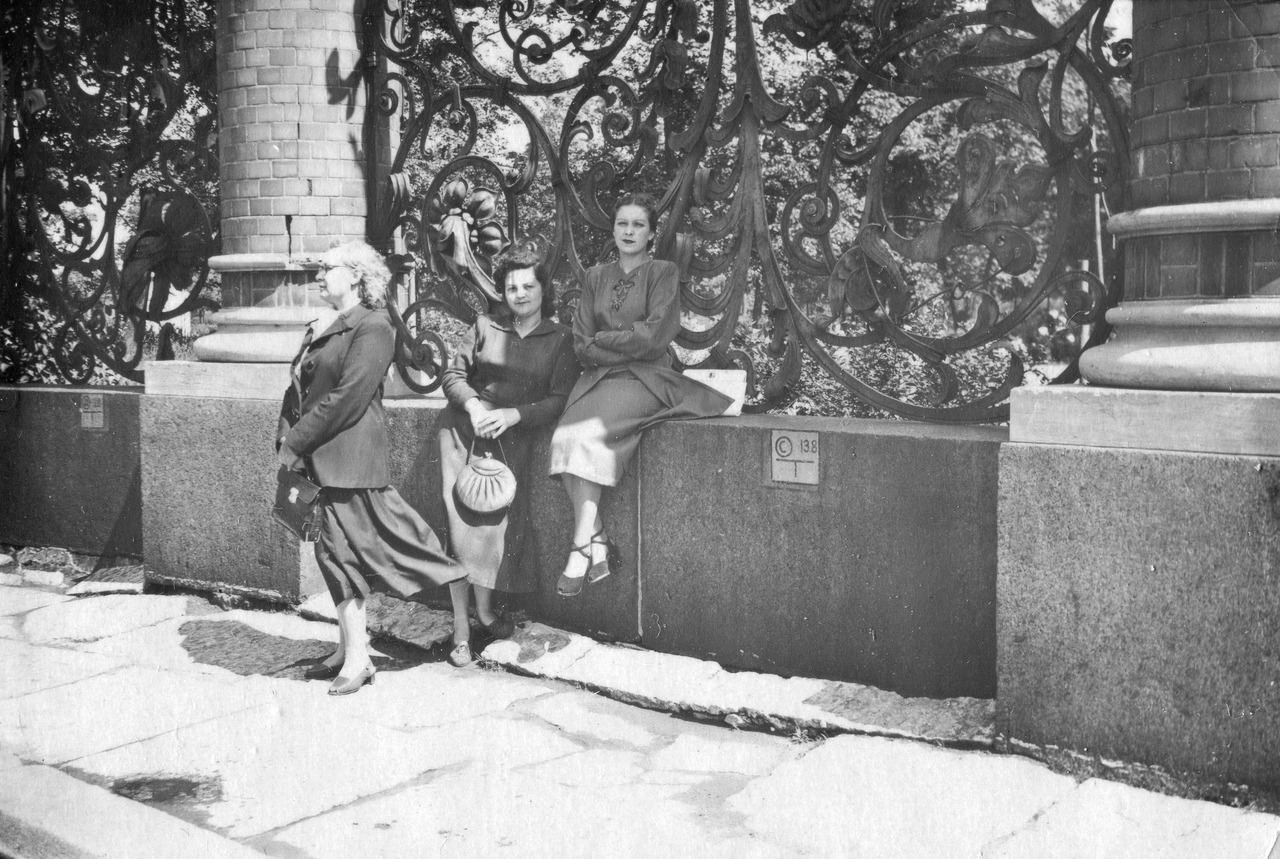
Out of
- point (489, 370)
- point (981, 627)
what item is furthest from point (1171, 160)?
point (489, 370)

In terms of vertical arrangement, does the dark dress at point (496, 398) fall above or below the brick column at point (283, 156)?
below

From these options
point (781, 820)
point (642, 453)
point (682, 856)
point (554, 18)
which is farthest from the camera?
point (554, 18)

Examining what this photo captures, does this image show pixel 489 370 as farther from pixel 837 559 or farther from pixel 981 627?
pixel 981 627

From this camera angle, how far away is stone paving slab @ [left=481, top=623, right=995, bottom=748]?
486 centimetres

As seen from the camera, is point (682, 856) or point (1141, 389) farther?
point (1141, 389)

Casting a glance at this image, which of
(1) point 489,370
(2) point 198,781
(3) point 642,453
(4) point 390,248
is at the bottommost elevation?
(2) point 198,781

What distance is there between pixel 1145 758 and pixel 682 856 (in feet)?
5.39

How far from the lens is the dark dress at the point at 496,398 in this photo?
5.93 metres

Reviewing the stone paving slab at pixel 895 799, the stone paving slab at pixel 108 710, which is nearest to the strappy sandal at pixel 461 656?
the stone paving slab at pixel 108 710

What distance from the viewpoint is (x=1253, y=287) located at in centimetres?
421

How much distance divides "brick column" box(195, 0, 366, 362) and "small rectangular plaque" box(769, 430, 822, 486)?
303 centimetres

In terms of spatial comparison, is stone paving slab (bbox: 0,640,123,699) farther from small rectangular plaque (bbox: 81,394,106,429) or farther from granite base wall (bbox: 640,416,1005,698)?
granite base wall (bbox: 640,416,1005,698)

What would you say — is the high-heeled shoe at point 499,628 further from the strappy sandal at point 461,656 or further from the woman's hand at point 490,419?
the woman's hand at point 490,419

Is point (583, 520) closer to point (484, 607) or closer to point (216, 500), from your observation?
point (484, 607)
